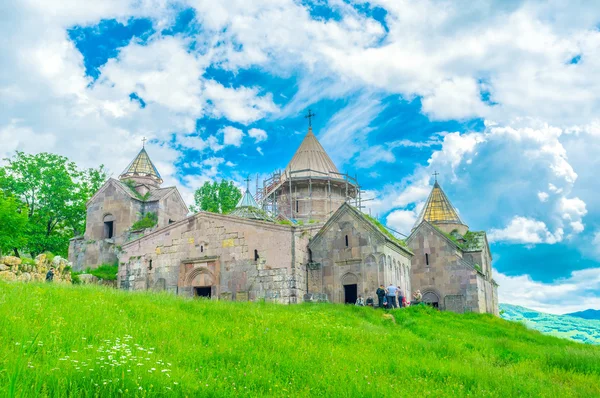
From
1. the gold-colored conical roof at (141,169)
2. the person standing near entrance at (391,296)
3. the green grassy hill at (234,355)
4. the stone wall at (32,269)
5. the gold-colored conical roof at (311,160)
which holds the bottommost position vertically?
the green grassy hill at (234,355)

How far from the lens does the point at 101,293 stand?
1093 centimetres

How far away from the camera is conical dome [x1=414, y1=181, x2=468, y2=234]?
85.6 ft

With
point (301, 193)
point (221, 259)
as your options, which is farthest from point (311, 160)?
point (221, 259)

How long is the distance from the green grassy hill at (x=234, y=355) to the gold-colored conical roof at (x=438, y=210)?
1435 cm

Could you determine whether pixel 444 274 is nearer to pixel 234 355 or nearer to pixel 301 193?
pixel 301 193

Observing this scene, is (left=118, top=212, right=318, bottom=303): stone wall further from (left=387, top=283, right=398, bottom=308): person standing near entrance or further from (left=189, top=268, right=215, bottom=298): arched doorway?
(left=387, top=283, right=398, bottom=308): person standing near entrance

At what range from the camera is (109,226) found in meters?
25.4

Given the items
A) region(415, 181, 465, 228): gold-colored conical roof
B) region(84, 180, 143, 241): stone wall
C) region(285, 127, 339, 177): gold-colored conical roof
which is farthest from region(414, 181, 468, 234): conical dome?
region(84, 180, 143, 241): stone wall

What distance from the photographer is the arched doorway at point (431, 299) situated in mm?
21016

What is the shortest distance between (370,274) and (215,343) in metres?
9.64

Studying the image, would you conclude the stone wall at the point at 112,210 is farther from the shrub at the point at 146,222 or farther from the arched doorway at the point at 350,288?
the arched doorway at the point at 350,288

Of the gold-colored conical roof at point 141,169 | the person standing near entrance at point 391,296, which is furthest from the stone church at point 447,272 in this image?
the gold-colored conical roof at point 141,169

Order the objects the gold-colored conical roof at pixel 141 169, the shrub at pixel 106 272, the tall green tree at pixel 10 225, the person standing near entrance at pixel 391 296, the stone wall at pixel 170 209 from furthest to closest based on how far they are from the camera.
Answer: the gold-colored conical roof at pixel 141 169, the stone wall at pixel 170 209, the tall green tree at pixel 10 225, the shrub at pixel 106 272, the person standing near entrance at pixel 391 296

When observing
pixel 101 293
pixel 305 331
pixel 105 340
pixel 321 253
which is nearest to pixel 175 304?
pixel 101 293
